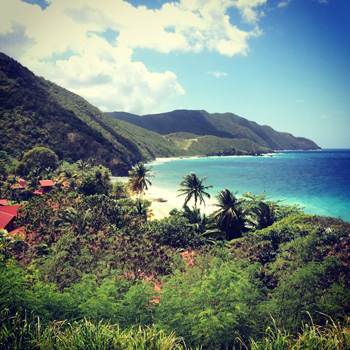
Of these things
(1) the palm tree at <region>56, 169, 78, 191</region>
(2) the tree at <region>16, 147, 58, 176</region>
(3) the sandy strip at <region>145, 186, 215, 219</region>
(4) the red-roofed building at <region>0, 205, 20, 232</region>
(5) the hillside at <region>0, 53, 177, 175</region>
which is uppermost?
(5) the hillside at <region>0, 53, 177, 175</region>

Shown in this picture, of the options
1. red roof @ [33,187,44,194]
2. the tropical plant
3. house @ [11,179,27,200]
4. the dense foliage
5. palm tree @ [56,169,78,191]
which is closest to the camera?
the dense foliage

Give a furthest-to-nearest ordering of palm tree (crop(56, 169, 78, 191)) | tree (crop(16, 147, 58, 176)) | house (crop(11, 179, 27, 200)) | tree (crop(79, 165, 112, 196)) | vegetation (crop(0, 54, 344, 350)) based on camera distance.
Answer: tree (crop(16, 147, 58, 176))
house (crop(11, 179, 27, 200))
palm tree (crop(56, 169, 78, 191))
tree (crop(79, 165, 112, 196))
vegetation (crop(0, 54, 344, 350))

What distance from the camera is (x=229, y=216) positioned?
1164 inches

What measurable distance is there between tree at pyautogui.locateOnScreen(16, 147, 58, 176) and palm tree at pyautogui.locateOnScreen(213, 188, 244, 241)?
56.8 meters

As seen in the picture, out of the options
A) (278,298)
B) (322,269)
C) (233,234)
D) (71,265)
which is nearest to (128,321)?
(278,298)

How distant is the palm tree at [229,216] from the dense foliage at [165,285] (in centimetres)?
20

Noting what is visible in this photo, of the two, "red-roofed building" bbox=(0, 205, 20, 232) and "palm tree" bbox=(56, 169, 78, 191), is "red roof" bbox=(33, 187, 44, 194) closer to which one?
"palm tree" bbox=(56, 169, 78, 191)

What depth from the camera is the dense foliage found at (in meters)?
6.33

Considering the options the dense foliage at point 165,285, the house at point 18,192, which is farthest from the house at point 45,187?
the dense foliage at point 165,285

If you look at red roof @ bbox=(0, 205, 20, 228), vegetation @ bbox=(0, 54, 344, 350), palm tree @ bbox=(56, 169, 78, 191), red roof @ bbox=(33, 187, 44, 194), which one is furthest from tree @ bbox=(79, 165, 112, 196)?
red roof @ bbox=(0, 205, 20, 228)

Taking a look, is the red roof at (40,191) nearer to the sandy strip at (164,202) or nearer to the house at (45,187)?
the house at (45,187)

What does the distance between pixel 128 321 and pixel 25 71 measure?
156447 millimetres

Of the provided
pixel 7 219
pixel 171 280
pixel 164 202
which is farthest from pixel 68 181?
pixel 171 280

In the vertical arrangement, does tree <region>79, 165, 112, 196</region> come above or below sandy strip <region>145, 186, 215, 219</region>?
above
